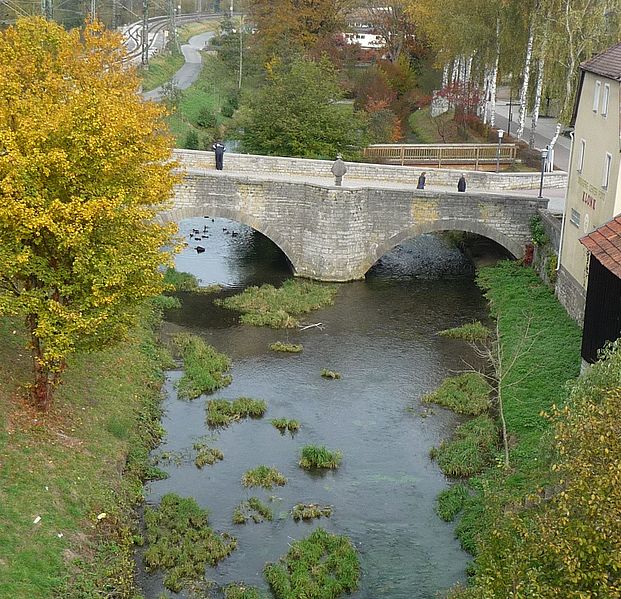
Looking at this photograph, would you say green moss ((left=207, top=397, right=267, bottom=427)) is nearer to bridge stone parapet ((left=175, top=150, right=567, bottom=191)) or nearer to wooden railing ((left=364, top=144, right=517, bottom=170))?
bridge stone parapet ((left=175, top=150, right=567, bottom=191))

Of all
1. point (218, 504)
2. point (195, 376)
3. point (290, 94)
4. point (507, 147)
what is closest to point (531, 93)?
point (507, 147)

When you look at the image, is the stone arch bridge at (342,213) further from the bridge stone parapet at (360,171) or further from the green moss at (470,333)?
the green moss at (470,333)

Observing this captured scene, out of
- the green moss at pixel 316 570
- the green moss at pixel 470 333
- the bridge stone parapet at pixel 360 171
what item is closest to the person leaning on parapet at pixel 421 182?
the bridge stone parapet at pixel 360 171

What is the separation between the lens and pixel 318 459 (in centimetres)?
2347

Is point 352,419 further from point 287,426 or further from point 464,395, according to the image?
point 464,395

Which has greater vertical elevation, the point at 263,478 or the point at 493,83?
the point at 493,83

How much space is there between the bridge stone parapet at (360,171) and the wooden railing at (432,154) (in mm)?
7357

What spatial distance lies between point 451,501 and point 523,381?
20.6ft

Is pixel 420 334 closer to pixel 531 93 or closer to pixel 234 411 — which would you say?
pixel 234 411

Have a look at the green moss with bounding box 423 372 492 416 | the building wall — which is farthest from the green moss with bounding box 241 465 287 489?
the building wall

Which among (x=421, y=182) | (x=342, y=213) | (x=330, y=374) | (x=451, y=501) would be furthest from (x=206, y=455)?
(x=421, y=182)

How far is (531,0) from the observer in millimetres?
45844

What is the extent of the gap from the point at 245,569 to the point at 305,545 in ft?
4.76

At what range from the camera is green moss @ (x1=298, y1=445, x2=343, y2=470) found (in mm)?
23406
